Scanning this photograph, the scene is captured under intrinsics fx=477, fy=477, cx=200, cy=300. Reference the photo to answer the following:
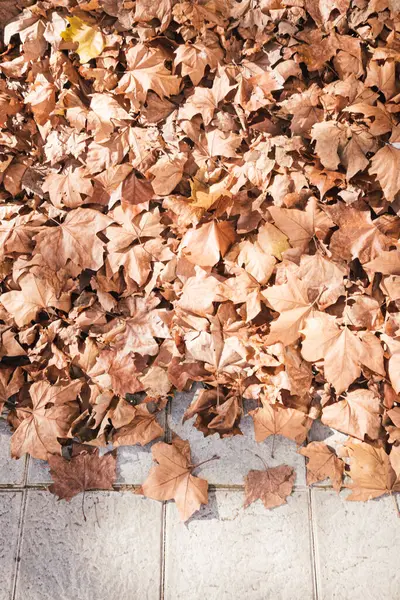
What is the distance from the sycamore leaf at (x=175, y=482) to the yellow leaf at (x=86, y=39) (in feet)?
3.95

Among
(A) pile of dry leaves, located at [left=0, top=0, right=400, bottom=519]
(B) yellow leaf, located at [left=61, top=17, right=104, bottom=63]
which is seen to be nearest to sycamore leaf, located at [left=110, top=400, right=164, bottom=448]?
(A) pile of dry leaves, located at [left=0, top=0, right=400, bottom=519]

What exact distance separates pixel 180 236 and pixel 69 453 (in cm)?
75

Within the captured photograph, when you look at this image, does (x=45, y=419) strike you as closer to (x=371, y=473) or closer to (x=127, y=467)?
(x=127, y=467)

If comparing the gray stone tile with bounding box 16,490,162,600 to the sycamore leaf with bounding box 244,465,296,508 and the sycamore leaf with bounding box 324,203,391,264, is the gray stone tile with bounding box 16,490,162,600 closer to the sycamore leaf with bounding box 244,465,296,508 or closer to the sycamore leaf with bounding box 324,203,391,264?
the sycamore leaf with bounding box 244,465,296,508

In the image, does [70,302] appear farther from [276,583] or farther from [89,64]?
[276,583]

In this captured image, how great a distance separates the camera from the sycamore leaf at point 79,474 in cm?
144

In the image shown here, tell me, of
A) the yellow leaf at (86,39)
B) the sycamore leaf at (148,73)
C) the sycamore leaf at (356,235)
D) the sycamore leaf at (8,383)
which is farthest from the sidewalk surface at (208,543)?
the yellow leaf at (86,39)

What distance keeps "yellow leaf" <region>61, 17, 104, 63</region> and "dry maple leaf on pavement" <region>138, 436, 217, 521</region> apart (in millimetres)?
1203

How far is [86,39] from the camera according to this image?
4.76 feet

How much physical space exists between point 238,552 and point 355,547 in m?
0.34

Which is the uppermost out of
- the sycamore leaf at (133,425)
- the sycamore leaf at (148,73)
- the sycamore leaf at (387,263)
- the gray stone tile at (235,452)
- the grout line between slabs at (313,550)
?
the sycamore leaf at (148,73)

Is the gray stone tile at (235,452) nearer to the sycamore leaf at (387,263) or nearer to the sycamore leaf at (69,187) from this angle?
the sycamore leaf at (387,263)

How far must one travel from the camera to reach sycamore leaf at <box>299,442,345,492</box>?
4.61 ft

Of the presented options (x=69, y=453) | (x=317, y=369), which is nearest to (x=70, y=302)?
(x=69, y=453)
